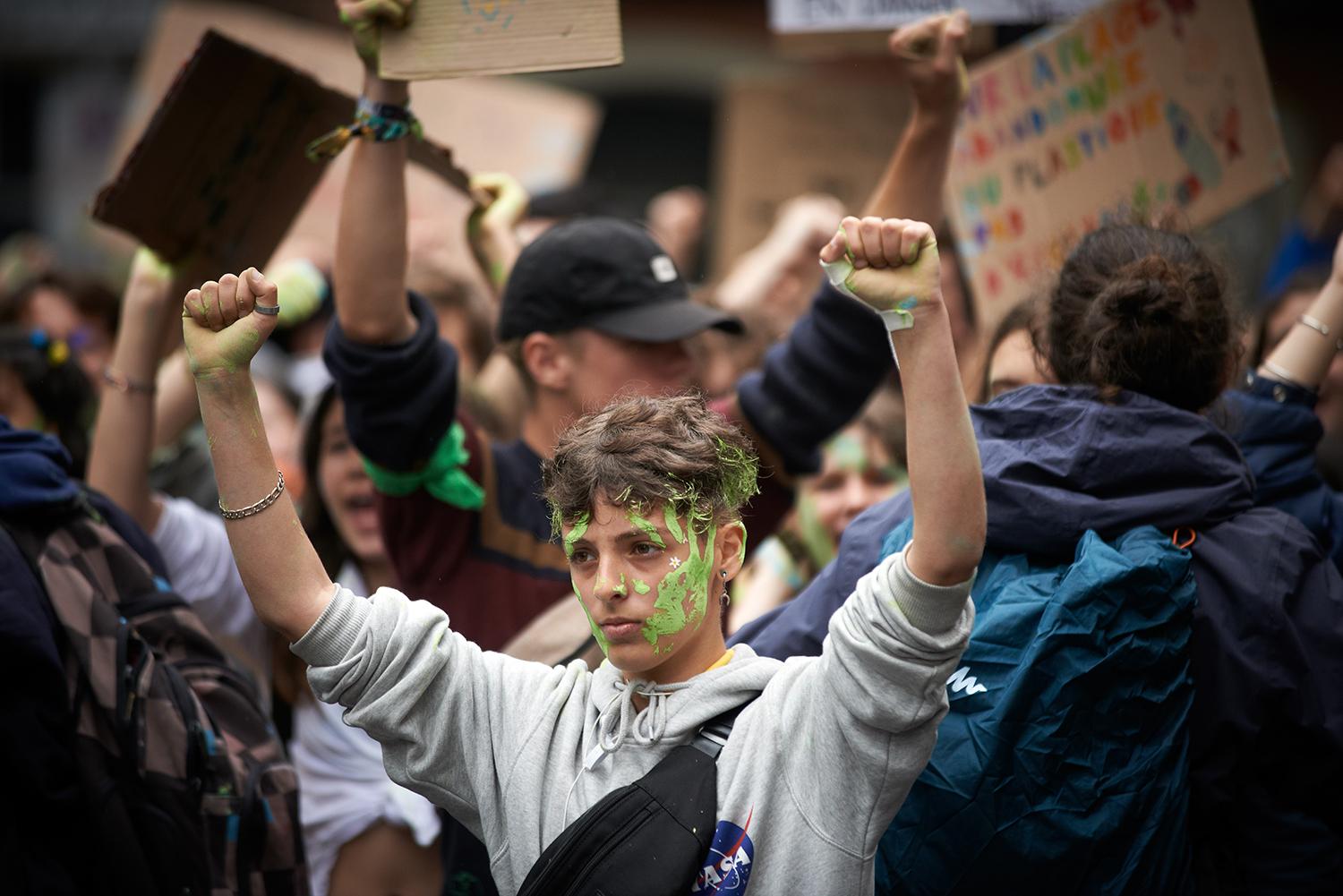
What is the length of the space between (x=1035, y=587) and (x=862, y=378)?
1038mm

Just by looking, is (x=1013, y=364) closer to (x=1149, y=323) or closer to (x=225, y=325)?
(x=1149, y=323)

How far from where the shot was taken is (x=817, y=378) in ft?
9.53

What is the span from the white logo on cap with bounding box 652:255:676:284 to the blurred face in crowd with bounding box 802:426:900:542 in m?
0.74

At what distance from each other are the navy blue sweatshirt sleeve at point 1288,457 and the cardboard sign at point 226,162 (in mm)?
1670

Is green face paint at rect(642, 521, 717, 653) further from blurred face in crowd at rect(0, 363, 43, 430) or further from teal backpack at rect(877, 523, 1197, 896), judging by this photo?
blurred face in crowd at rect(0, 363, 43, 430)

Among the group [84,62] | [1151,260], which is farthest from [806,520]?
[84,62]

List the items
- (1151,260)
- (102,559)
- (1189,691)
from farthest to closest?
(102,559), (1151,260), (1189,691)

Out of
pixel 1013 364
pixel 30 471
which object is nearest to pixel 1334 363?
pixel 1013 364

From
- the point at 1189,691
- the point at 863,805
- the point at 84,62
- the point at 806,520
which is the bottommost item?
the point at 806,520

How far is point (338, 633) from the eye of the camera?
5.73ft

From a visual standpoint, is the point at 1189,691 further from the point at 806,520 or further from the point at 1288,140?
the point at 1288,140

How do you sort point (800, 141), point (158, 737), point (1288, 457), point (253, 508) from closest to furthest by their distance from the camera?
1. point (253, 508)
2. point (158, 737)
3. point (1288, 457)
4. point (800, 141)

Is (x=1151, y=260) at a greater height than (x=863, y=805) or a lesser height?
greater

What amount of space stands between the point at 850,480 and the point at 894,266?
79.6 inches
